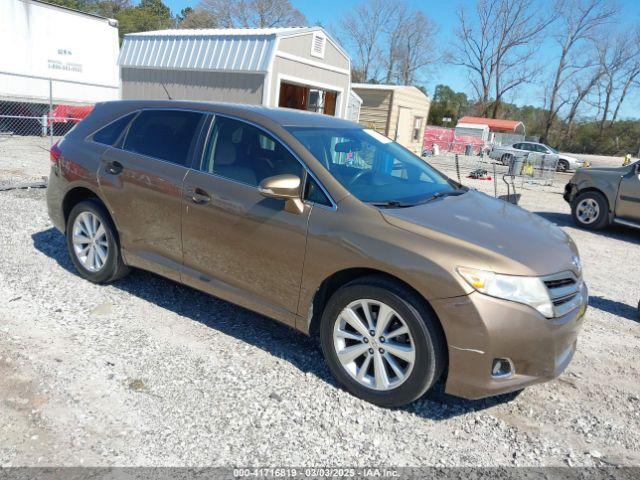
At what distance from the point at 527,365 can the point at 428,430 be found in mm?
681

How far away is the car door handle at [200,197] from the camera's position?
3.88m

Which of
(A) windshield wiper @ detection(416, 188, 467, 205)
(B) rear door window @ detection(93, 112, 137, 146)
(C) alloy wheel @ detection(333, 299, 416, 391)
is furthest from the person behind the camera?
(B) rear door window @ detection(93, 112, 137, 146)

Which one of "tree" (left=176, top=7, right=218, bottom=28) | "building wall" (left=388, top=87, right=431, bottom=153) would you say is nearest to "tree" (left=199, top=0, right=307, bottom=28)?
"tree" (left=176, top=7, right=218, bottom=28)

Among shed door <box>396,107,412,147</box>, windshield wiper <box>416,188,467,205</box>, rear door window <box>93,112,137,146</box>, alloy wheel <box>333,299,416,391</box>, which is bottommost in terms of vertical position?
alloy wheel <box>333,299,416,391</box>

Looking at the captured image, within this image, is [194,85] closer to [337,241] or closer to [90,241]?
[90,241]

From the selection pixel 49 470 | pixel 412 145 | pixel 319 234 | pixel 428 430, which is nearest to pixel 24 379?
pixel 49 470

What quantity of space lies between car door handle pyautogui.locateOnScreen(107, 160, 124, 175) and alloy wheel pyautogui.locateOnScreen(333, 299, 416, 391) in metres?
2.33

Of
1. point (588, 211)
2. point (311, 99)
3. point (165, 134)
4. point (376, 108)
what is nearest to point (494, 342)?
point (165, 134)

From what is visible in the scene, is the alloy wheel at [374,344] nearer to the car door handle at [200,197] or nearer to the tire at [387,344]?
the tire at [387,344]

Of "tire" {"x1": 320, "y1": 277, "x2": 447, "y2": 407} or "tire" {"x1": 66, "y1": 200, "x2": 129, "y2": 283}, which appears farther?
"tire" {"x1": 66, "y1": 200, "x2": 129, "y2": 283}

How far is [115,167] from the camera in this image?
14.6 ft

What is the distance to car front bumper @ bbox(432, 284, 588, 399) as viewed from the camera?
288 cm

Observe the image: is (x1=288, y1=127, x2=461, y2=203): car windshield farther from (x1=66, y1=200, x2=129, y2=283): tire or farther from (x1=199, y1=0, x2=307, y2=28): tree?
(x1=199, y1=0, x2=307, y2=28): tree

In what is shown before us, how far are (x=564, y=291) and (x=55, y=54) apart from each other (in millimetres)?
19305
